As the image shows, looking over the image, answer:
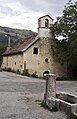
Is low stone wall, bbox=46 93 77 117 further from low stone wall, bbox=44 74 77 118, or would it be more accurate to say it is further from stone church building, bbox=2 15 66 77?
stone church building, bbox=2 15 66 77

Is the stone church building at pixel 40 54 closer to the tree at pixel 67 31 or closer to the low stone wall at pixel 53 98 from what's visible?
the tree at pixel 67 31

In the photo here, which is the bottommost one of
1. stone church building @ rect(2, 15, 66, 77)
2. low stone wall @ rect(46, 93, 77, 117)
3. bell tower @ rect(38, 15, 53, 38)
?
low stone wall @ rect(46, 93, 77, 117)

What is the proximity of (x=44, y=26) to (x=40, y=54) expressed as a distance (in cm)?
452

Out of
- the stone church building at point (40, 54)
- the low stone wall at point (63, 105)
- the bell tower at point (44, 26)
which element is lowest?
the low stone wall at point (63, 105)

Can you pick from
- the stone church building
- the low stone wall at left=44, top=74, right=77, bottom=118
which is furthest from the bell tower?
the low stone wall at left=44, top=74, right=77, bottom=118

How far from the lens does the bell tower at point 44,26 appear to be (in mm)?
49375

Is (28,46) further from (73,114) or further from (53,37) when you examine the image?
(73,114)

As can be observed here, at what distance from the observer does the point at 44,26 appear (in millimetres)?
49625

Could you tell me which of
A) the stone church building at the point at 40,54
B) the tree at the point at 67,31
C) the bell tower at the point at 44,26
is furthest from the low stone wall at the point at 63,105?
the bell tower at the point at 44,26

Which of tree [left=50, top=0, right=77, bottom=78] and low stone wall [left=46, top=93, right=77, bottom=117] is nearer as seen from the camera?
low stone wall [left=46, top=93, right=77, bottom=117]

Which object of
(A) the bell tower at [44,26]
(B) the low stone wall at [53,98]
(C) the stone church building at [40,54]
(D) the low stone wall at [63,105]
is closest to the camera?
(D) the low stone wall at [63,105]

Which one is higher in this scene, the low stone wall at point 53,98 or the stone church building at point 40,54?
the stone church building at point 40,54

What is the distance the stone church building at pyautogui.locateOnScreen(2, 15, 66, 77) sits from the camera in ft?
159

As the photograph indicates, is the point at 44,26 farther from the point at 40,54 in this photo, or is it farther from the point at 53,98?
the point at 53,98
